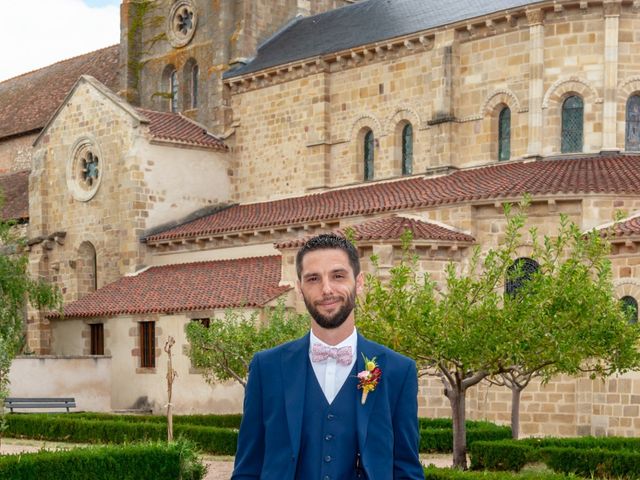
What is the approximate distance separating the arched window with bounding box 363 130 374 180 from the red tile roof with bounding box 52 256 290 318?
4.34 meters

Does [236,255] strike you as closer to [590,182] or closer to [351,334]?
[590,182]

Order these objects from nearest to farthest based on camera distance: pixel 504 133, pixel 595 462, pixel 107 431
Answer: pixel 595 462 → pixel 107 431 → pixel 504 133

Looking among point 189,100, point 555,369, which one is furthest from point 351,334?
point 189,100

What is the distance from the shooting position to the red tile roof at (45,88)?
49844mm

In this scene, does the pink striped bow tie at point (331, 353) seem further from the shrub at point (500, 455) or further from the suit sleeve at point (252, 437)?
the shrub at point (500, 455)

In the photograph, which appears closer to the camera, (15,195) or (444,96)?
A: (444,96)

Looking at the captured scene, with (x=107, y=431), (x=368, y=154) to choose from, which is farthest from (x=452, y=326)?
(x=368, y=154)

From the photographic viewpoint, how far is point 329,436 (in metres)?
5.73

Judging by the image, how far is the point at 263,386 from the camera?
19.3 ft

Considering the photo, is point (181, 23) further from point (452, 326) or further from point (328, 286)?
point (328, 286)

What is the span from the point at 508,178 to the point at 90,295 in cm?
1560

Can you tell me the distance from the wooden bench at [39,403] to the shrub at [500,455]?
606 inches

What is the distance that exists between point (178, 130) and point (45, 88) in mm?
14868

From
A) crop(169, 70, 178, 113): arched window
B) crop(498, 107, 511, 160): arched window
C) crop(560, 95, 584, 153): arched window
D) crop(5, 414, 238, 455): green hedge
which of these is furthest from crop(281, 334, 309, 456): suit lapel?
crop(169, 70, 178, 113): arched window
